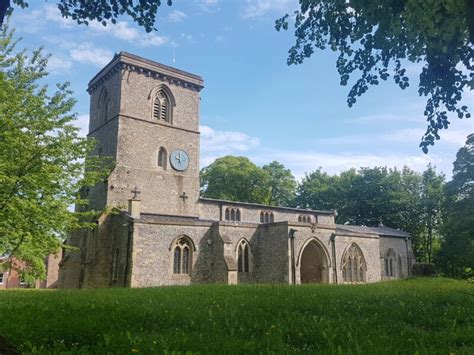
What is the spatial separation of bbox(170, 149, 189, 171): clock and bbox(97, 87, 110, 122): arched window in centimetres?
604

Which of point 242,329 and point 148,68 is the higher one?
point 148,68

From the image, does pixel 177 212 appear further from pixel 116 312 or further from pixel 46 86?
pixel 116 312

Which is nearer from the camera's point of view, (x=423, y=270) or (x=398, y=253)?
(x=423, y=270)

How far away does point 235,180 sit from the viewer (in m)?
49.2

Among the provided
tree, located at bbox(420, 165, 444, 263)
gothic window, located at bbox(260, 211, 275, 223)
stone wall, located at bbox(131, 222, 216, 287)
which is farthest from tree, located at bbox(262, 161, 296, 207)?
stone wall, located at bbox(131, 222, 216, 287)

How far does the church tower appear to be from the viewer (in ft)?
94.8

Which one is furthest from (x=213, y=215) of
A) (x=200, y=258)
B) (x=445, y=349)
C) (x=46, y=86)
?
(x=445, y=349)

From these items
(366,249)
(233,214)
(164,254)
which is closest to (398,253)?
(366,249)

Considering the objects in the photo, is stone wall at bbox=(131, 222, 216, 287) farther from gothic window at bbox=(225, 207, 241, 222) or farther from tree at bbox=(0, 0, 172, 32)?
tree at bbox=(0, 0, 172, 32)

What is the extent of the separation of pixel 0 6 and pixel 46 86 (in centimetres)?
1281

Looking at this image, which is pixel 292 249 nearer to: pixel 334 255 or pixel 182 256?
pixel 334 255

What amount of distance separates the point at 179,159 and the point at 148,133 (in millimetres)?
3015

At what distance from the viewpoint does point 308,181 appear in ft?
190

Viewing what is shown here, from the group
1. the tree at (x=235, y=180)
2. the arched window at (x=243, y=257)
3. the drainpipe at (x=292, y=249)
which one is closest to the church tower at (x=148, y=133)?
the arched window at (x=243, y=257)
